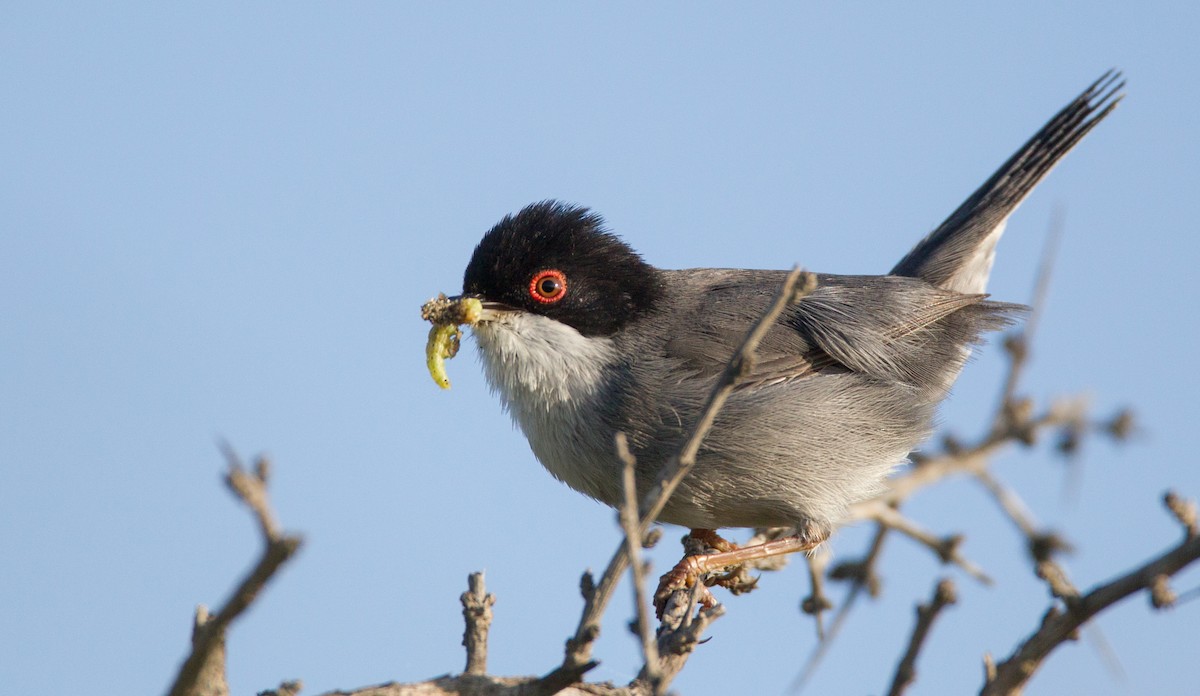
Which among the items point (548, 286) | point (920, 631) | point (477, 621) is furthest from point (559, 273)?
point (920, 631)

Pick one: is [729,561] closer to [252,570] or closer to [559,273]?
[559,273]

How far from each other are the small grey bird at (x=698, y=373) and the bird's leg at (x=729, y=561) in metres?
0.01

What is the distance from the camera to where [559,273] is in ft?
19.3

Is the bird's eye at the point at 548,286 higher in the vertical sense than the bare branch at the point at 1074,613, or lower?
higher

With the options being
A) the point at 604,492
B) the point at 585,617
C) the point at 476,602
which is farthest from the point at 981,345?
the point at 585,617

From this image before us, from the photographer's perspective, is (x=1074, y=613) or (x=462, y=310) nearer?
(x=1074, y=613)

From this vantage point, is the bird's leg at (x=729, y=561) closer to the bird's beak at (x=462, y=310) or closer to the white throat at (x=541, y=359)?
the white throat at (x=541, y=359)

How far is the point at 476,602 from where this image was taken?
13.6 feet

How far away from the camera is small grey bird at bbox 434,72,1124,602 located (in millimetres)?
5547

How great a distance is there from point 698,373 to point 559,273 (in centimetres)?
90

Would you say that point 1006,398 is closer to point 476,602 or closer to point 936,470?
point 936,470

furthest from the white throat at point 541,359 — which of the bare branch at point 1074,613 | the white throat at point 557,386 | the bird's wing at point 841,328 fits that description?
the bare branch at point 1074,613

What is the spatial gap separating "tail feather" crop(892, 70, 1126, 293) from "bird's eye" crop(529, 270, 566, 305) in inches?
102

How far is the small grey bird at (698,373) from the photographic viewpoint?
18.2ft
